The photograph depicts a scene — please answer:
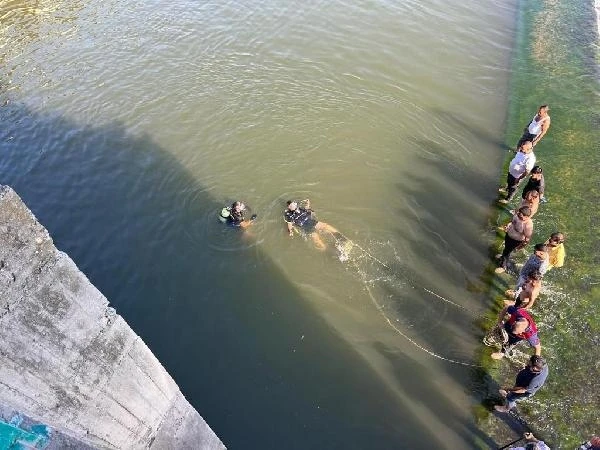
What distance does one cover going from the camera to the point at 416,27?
18.2 metres

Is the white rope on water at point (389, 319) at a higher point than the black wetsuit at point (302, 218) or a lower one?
lower

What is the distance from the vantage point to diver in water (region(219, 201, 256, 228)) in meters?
11.1

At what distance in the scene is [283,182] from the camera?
41.8ft

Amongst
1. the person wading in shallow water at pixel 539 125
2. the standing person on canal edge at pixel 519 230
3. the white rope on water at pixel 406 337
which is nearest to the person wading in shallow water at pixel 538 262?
the standing person on canal edge at pixel 519 230

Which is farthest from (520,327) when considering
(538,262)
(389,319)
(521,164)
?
(521,164)

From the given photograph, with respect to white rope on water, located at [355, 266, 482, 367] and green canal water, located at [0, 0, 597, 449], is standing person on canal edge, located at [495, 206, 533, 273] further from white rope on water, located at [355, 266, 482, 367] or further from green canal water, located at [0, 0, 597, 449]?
white rope on water, located at [355, 266, 482, 367]

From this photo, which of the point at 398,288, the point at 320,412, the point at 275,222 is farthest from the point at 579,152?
the point at 320,412

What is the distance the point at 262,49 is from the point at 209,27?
285 cm

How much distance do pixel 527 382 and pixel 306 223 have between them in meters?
5.97

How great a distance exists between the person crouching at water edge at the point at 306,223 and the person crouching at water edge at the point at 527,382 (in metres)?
5.08

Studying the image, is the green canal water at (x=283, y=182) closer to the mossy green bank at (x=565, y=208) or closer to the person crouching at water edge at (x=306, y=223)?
the person crouching at water edge at (x=306, y=223)

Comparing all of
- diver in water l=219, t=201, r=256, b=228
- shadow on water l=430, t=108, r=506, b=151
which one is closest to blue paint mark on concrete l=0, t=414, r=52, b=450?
diver in water l=219, t=201, r=256, b=228

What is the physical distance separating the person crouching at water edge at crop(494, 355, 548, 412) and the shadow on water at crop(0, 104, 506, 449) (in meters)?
0.80

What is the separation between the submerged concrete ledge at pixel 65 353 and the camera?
12.0 ft
